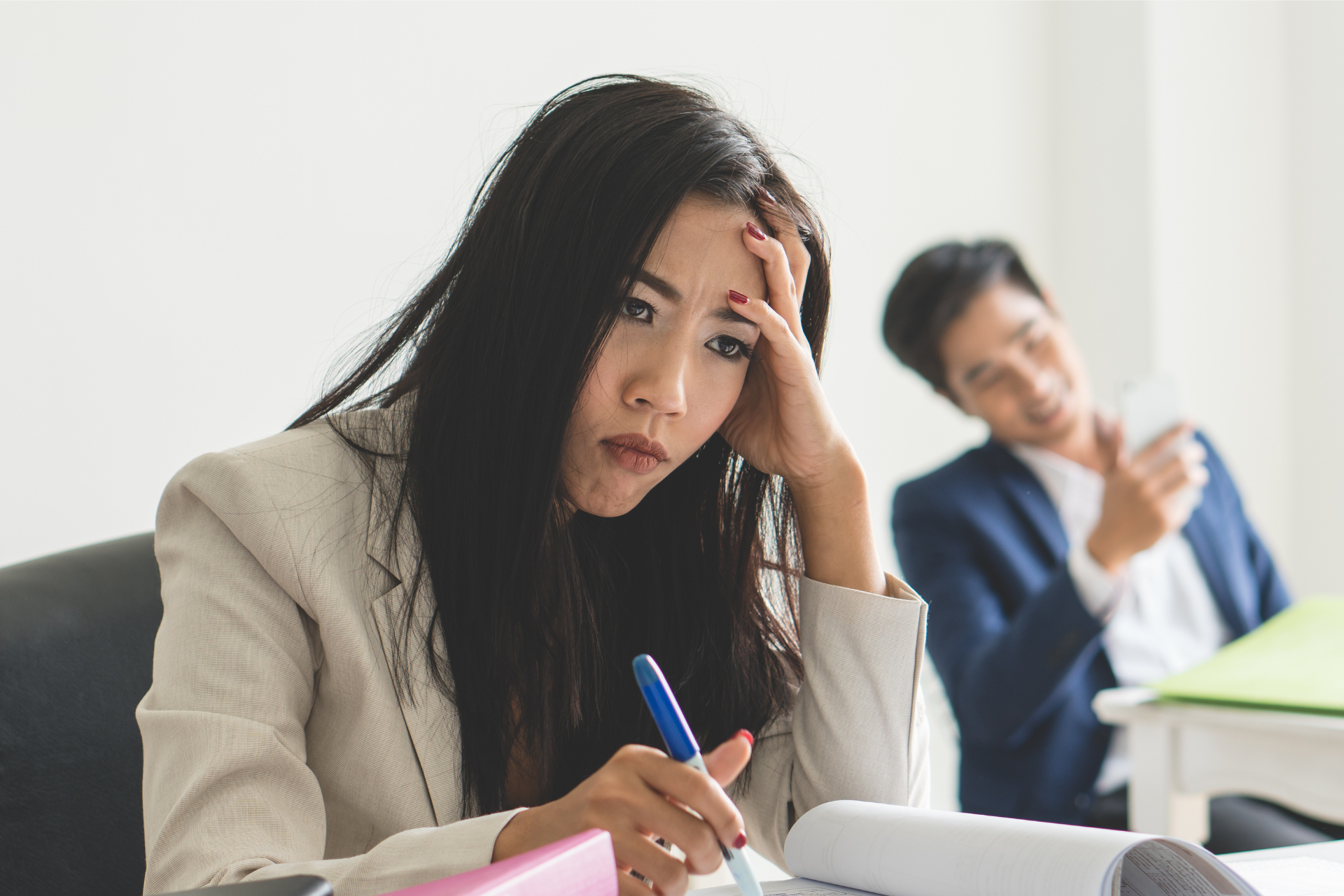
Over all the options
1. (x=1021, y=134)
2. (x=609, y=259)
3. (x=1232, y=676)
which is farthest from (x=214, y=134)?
(x=1021, y=134)

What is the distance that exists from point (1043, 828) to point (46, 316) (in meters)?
1.19

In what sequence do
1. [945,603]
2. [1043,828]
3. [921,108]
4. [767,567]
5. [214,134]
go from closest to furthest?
1. [1043,828]
2. [767,567]
3. [214,134]
4. [945,603]
5. [921,108]

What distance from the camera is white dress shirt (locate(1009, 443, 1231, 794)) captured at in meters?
1.85

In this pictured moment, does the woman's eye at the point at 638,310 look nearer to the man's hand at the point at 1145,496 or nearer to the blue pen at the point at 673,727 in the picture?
the blue pen at the point at 673,727

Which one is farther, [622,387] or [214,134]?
[214,134]

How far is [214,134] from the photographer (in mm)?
1406

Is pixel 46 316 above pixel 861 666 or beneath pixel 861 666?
above

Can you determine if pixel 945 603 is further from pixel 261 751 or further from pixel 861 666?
pixel 261 751

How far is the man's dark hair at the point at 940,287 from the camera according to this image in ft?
6.13

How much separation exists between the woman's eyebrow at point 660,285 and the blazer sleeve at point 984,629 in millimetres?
957

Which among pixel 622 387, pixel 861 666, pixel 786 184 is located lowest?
pixel 861 666

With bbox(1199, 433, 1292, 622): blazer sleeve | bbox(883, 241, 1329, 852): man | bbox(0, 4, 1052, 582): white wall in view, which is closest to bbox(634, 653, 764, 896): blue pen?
bbox(0, 4, 1052, 582): white wall

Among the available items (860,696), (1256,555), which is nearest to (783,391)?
(860,696)

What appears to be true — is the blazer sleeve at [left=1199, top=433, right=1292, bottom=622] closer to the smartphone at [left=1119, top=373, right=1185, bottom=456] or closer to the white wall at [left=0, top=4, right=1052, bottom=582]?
the smartphone at [left=1119, top=373, right=1185, bottom=456]
